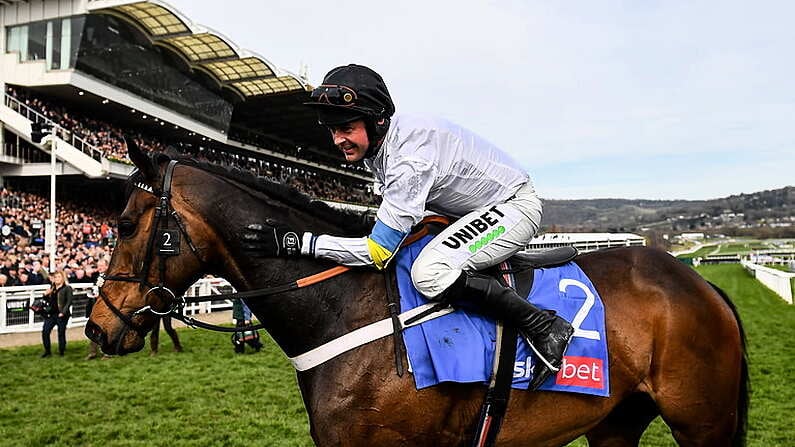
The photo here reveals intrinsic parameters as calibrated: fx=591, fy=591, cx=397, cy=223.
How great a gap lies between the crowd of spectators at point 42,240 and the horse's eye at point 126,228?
33.8ft

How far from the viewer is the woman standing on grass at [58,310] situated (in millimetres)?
10492

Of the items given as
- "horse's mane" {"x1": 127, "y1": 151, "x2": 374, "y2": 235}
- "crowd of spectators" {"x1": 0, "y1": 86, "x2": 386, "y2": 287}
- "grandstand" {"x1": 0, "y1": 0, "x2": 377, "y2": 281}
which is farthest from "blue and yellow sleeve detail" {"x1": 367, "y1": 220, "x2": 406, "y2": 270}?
"grandstand" {"x1": 0, "y1": 0, "x2": 377, "y2": 281}

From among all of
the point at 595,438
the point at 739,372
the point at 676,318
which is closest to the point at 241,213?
the point at 676,318

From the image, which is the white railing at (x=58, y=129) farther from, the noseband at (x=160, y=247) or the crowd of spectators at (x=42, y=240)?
the noseband at (x=160, y=247)

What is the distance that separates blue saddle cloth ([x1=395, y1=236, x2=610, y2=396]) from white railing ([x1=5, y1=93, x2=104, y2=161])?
24606 mm

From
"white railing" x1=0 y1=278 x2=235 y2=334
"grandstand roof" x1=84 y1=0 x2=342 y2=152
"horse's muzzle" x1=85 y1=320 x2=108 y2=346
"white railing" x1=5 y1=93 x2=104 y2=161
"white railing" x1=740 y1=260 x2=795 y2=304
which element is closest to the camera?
"horse's muzzle" x1=85 y1=320 x2=108 y2=346

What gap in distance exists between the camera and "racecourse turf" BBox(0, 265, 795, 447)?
19.4 feet

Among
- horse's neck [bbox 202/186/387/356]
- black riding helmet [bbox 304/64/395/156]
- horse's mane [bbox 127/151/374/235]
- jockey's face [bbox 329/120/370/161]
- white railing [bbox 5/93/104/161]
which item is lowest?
horse's neck [bbox 202/186/387/356]

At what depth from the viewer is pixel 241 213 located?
263 cm

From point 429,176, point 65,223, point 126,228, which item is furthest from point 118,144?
point 429,176

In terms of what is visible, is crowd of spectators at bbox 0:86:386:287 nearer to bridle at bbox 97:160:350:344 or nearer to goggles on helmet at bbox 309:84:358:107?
bridle at bbox 97:160:350:344

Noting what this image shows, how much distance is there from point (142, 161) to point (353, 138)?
3.03 ft

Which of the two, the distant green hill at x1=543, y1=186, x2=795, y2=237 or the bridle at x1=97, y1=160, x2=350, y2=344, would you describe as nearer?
the bridle at x1=97, y1=160, x2=350, y2=344

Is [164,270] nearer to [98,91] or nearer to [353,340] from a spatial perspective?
[353,340]
